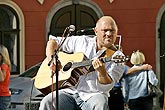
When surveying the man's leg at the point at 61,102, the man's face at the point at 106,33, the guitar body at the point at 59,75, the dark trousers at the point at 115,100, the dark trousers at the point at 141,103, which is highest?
the man's face at the point at 106,33

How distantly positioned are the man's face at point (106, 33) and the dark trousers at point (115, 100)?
1.62 metres

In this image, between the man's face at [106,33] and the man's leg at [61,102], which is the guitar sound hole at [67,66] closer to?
the man's leg at [61,102]

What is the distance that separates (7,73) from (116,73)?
3.10 metres

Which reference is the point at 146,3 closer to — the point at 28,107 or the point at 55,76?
the point at 28,107

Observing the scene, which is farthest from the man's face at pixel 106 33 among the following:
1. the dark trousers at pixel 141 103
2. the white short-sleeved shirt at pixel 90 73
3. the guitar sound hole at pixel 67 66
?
the dark trousers at pixel 141 103

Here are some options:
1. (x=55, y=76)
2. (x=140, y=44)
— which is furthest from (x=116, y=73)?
(x=140, y=44)

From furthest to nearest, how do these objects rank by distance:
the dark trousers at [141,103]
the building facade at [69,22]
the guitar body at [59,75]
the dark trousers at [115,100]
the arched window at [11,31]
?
1. the arched window at [11,31]
2. the building facade at [69,22]
3. the dark trousers at [141,103]
4. the dark trousers at [115,100]
5. the guitar body at [59,75]

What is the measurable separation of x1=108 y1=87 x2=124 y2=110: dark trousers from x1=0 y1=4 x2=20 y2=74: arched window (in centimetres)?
656

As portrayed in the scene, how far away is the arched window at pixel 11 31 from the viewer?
41.6 ft

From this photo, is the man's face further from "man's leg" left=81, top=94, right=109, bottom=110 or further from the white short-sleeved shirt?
"man's leg" left=81, top=94, right=109, bottom=110

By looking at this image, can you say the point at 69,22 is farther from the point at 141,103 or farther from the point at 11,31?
the point at 141,103

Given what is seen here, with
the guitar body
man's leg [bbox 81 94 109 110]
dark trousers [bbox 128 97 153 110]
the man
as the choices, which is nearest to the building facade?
dark trousers [bbox 128 97 153 110]

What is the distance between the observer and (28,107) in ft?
22.6

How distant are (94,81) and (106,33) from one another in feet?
1.46
